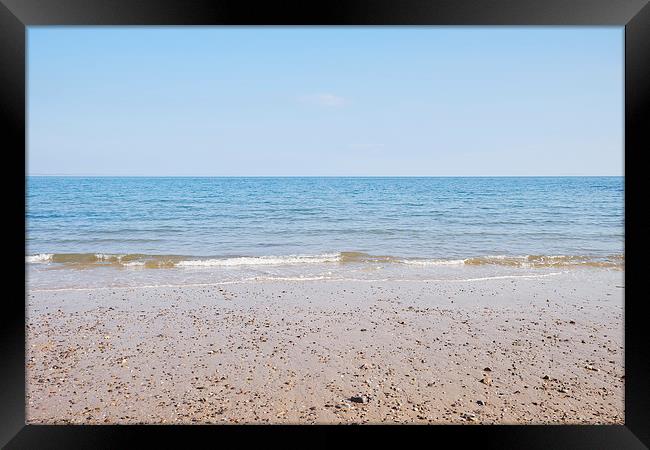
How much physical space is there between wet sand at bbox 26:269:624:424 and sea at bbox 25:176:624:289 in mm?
1188

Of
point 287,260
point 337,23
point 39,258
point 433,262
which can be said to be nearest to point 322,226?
point 287,260

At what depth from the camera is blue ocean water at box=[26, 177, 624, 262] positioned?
858cm

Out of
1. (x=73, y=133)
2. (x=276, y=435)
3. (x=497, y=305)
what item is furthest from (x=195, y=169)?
(x=276, y=435)

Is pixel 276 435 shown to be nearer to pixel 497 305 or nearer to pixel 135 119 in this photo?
pixel 497 305

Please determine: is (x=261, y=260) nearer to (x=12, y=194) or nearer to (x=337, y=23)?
(x=12, y=194)

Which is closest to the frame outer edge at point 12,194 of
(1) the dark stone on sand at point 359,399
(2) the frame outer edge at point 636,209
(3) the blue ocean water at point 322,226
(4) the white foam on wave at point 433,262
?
(1) the dark stone on sand at point 359,399

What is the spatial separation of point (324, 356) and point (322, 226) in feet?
29.6

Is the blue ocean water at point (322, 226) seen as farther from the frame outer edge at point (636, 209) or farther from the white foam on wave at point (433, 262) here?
the frame outer edge at point (636, 209)

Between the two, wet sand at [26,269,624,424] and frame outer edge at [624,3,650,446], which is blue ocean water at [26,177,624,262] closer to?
wet sand at [26,269,624,424]

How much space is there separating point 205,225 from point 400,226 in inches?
197

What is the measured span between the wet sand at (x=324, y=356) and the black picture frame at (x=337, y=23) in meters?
0.28

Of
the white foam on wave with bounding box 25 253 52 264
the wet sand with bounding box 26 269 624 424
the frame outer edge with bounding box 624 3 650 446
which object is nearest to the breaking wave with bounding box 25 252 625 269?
the white foam on wave with bounding box 25 253 52 264

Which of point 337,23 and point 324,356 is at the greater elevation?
point 337,23

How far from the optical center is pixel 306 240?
1004cm
